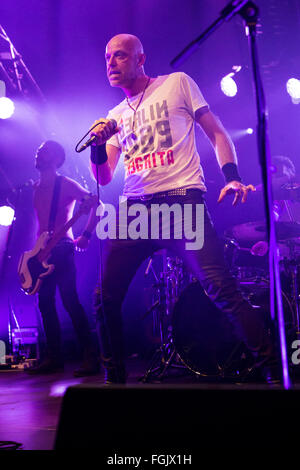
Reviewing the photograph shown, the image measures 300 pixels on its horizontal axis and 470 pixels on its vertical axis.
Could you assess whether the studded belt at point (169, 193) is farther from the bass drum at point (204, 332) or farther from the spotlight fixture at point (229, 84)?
the spotlight fixture at point (229, 84)

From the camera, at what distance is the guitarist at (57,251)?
499 centimetres

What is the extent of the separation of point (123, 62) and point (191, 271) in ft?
4.20

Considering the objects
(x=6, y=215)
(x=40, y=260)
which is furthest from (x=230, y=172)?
(x=6, y=215)

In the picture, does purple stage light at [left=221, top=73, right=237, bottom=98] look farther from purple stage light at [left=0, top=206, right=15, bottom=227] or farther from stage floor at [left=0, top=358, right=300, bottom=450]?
stage floor at [left=0, top=358, right=300, bottom=450]

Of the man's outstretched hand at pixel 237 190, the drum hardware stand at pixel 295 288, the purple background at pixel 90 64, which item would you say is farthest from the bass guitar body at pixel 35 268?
the man's outstretched hand at pixel 237 190

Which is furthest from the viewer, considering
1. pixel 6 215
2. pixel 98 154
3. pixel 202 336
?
pixel 6 215

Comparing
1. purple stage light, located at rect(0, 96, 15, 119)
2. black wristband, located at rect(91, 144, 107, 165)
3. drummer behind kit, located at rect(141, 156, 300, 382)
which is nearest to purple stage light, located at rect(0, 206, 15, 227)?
purple stage light, located at rect(0, 96, 15, 119)

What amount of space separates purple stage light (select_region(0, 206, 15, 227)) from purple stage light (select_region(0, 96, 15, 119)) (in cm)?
115

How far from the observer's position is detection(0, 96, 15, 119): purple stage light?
6418 millimetres

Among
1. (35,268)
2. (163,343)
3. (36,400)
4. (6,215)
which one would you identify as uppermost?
(6,215)

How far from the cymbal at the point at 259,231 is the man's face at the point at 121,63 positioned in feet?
6.38

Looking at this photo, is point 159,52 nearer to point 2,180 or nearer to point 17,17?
point 17,17

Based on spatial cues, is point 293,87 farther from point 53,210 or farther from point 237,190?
point 237,190

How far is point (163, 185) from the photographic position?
108 inches
